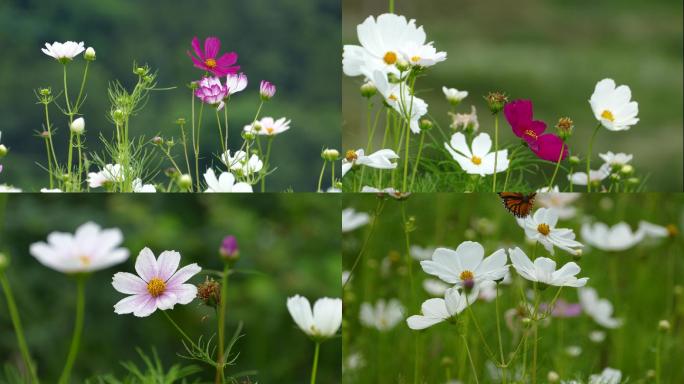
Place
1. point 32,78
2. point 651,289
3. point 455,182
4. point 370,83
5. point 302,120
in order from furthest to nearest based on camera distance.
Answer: point 302,120 → point 32,78 → point 651,289 → point 455,182 → point 370,83

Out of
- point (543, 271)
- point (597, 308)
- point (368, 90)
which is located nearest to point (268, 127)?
point (368, 90)

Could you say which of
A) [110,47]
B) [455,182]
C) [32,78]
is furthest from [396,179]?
[110,47]

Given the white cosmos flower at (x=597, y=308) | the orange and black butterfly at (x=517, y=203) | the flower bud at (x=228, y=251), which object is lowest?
the white cosmos flower at (x=597, y=308)

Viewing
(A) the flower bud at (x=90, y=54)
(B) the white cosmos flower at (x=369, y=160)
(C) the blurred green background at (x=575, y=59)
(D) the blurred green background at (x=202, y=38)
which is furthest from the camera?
(D) the blurred green background at (x=202, y=38)

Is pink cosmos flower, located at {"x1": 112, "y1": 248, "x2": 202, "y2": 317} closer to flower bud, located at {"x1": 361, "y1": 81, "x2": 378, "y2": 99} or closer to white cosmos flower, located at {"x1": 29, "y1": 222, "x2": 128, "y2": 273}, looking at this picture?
white cosmos flower, located at {"x1": 29, "y1": 222, "x2": 128, "y2": 273}

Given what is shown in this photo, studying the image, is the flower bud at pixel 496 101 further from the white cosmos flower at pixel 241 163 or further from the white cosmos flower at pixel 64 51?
the white cosmos flower at pixel 64 51

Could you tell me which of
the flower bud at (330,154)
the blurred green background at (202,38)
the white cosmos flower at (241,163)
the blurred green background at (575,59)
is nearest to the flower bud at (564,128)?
the flower bud at (330,154)

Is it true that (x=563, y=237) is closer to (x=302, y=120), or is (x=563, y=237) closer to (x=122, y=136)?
(x=122, y=136)

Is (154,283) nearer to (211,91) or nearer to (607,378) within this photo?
(211,91)
